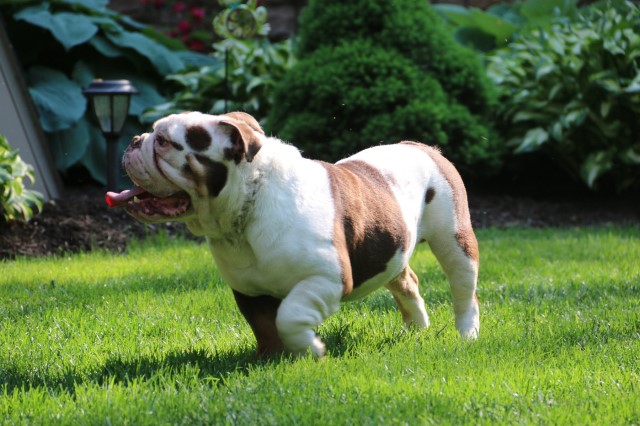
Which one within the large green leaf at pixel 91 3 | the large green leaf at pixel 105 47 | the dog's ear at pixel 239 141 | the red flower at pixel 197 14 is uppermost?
the dog's ear at pixel 239 141

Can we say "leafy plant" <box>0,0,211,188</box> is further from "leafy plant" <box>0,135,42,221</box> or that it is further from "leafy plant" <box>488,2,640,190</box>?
"leafy plant" <box>488,2,640,190</box>

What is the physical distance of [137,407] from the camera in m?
3.01

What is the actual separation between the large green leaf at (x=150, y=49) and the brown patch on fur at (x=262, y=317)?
6.16 m

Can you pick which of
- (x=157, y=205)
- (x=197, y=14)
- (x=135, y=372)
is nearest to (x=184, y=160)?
(x=157, y=205)

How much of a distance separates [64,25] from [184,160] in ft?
20.3

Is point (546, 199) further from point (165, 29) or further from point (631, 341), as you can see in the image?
point (165, 29)

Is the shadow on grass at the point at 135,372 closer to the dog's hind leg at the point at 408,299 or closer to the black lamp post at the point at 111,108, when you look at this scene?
the dog's hind leg at the point at 408,299

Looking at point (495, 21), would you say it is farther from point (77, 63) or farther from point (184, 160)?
point (184, 160)

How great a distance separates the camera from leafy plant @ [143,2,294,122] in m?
9.00

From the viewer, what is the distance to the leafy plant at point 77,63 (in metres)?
8.48

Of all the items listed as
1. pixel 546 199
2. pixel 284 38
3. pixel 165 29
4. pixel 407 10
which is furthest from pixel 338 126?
pixel 165 29

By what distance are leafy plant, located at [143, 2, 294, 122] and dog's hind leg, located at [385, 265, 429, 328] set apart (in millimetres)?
4776

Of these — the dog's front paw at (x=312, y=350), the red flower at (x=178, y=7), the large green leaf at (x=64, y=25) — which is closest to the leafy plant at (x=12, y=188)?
the large green leaf at (x=64, y=25)

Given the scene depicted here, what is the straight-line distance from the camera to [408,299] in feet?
14.0
